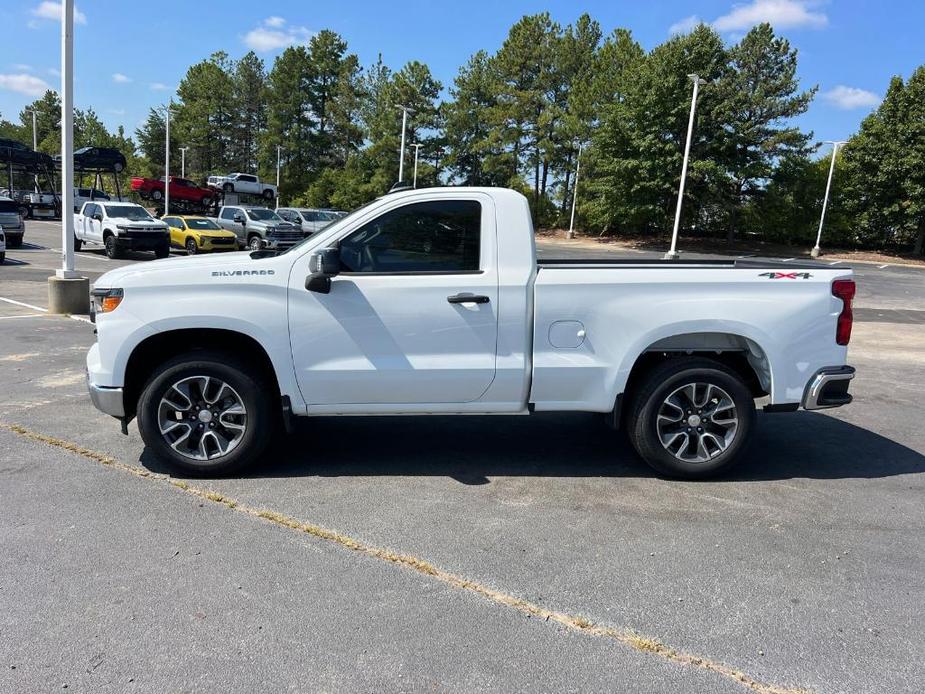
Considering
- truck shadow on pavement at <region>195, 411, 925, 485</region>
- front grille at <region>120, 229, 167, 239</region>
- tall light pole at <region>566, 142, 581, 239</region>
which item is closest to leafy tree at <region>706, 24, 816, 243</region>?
tall light pole at <region>566, 142, 581, 239</region>

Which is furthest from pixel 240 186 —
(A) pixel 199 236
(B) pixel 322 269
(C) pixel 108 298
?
→ (B) pixel 322 269

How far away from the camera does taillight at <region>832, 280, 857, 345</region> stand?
4.64 m

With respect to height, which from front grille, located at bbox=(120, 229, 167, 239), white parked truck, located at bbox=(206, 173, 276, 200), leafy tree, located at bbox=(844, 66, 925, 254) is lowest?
front grille, located at bbox=(120, 229, 167, 239)

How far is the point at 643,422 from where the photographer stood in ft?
15.5

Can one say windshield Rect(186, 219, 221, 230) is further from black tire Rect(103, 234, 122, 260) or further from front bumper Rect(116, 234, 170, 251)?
black tire Rect(103, 234, 122, 260)

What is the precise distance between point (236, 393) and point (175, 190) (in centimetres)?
4987

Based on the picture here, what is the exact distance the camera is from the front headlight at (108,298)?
4.50 m

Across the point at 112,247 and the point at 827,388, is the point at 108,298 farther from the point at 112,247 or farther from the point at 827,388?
the point at 112,247

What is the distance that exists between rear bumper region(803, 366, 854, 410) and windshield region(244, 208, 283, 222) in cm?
2635

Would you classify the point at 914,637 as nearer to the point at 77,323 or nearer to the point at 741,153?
the point at 77,323

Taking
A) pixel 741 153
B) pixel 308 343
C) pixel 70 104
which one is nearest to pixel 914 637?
pixel 308 343

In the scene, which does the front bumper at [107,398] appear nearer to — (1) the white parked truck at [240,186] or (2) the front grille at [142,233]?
(2) the front grille at [142,233]

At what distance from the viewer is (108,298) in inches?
178

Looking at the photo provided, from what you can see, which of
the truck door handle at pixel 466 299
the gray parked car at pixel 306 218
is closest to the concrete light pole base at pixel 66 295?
the truck door handle at pixel 466 299
